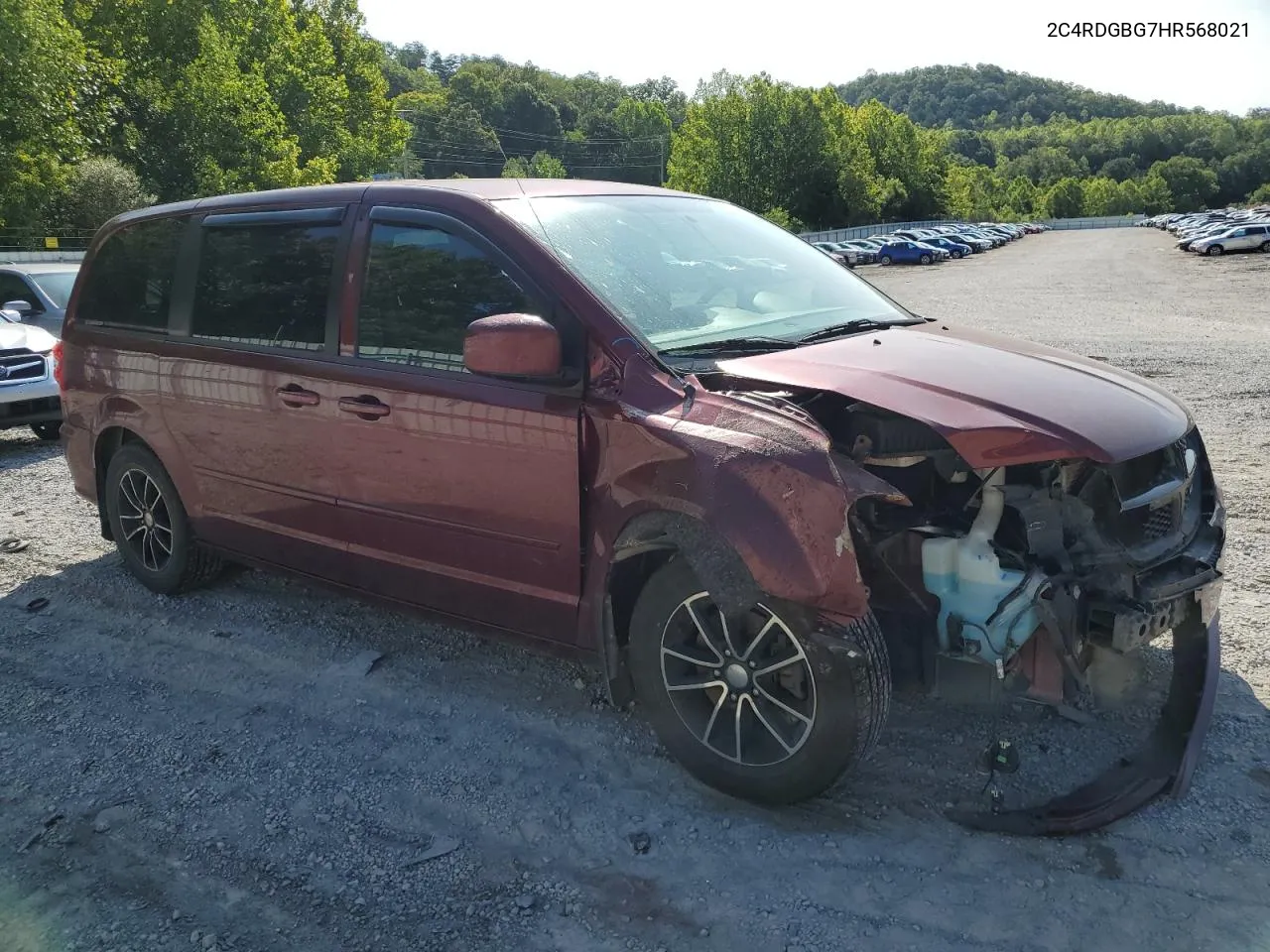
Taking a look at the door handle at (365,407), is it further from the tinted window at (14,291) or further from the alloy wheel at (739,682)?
the tinted window at (14,291)

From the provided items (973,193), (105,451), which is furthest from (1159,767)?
(973,193)

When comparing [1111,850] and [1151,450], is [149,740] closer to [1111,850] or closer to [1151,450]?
[1111,850]

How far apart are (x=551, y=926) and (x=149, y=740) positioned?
76.4 inches

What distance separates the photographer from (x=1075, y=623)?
2.91 metres

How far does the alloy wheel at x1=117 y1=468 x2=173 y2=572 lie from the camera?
5082 mm

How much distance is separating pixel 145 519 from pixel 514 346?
119 inches

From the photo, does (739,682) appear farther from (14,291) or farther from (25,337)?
(14,291)

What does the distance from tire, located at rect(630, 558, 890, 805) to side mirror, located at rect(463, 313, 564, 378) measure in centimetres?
76

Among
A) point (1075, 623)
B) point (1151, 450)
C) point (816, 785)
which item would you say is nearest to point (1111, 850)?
point (1075, 623)

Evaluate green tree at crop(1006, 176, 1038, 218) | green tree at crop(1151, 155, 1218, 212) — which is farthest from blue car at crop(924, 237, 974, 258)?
green tree at crop(1151, 155, 1218, 212)

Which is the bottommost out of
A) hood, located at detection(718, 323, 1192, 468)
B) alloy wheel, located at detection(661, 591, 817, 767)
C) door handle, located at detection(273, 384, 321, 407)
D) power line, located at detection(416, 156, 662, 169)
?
alloy wheel, located at detection(661, 591, 817, 767)

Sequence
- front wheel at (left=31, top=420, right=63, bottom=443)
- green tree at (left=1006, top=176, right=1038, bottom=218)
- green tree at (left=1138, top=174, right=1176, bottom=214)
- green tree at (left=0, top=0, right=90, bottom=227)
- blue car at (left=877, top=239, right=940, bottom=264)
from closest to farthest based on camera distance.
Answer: front wheel at (left=31, top=420, right=63, bottom=443), green tree at (left=0, top=0, right=90, bottom=227), blue car at (left=877, top=239, right=940, bottom=264), green tree at (left=1138, top=174, right=1176, bottom=214), green tree at (left=1006, top=176, right=1038, bottom=218)

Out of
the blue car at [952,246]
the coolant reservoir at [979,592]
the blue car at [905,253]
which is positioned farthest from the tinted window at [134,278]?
the blue car at [952,246]

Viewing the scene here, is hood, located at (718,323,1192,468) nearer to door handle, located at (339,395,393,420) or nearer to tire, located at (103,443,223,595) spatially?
door handle, located at (339,395,393,420)
